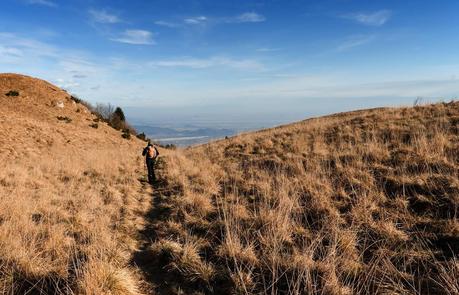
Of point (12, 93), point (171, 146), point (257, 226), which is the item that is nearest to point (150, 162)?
point (257, 226)

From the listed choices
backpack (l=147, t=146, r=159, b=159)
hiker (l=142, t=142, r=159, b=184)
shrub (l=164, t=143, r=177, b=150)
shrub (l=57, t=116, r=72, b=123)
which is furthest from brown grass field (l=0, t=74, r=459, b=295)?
shrub (l=164, t=143, r=177, b=150)

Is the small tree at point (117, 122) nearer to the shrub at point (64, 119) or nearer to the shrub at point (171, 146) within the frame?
the shrub at point (171, 146)

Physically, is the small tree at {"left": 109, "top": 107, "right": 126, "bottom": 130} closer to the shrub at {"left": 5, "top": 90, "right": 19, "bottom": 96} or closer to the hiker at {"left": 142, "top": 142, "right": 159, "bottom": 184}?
the shrub at {"left": 5, "top": 90, "right": 19, "bottom": 96}

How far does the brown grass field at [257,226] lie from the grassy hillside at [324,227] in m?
0.03

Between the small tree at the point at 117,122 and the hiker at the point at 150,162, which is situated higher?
the small tree at the point at 117,122

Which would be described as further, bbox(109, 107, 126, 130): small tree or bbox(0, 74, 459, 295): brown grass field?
bbox(109, 107, 126, 130): small tree

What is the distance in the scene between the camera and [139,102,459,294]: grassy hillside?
4129mm

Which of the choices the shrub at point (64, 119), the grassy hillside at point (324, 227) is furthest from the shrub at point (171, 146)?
the grassy hillside at point (324, 227)

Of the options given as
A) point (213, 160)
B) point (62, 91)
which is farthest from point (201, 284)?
point (62, 91)

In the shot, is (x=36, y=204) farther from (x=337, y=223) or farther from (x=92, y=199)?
(x=337, y=223)

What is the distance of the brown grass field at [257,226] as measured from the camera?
4.10 meters

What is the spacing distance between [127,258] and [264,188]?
3.78 meters

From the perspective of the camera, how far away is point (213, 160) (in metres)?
14.4

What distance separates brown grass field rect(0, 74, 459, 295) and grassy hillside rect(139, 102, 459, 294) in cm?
3
